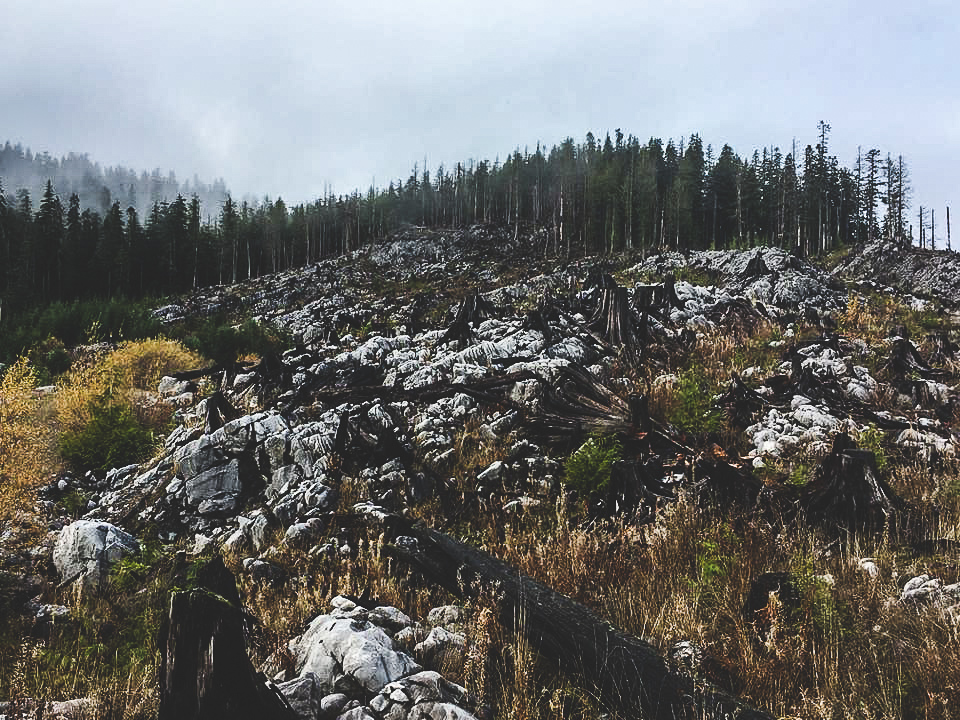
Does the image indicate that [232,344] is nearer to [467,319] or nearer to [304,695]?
[467,319]

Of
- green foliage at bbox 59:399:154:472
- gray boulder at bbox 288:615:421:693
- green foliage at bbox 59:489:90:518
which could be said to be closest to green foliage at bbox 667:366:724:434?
gray boulder at bbox 288:615:421:693

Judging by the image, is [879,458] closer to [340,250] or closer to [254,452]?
[254,452]

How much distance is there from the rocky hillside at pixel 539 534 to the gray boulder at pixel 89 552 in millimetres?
24

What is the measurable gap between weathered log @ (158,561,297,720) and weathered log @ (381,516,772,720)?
162 centimetres

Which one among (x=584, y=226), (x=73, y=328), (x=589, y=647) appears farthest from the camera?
(x=584, y=226)

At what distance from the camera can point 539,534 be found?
208 inches

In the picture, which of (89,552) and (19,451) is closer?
(89,552)

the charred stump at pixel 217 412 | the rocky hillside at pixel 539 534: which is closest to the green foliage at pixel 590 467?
the rocky hillside at pixel 539 534

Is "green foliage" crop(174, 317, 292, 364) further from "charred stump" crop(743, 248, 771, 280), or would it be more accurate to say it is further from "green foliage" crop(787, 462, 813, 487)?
"charred stump" crop(743, 248, 771, 280)

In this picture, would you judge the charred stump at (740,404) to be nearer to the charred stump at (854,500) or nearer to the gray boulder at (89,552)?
the charred stump at (854,500)

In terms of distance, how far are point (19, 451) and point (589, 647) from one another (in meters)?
9.36

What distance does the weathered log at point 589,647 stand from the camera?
261cm

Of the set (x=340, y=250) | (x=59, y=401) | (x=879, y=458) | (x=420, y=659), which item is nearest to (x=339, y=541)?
(x=420, y=659)

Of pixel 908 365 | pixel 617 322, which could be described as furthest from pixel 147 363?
pixel 908 365
